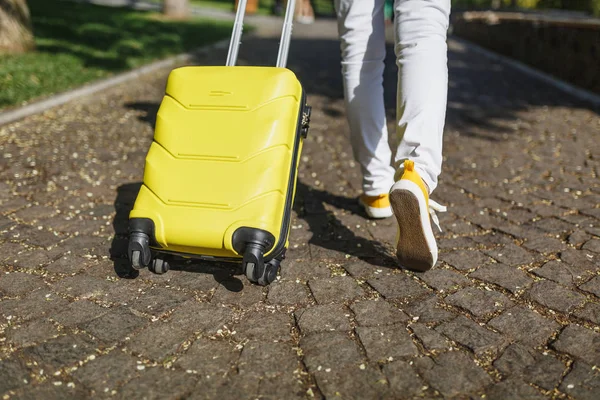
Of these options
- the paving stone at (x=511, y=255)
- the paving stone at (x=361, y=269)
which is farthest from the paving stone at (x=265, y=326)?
the paving stone at (x=511, y=255)

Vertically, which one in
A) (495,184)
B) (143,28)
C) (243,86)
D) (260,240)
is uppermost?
(243,86)

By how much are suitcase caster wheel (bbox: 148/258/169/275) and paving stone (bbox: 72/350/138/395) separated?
1.73 feet

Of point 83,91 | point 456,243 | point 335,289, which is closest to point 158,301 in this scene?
point 335,289

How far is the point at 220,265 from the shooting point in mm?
2592

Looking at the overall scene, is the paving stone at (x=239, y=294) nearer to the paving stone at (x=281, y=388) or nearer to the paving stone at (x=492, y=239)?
the paving stone at (x=281, y=388)

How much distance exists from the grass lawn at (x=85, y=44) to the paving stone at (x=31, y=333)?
3.48m

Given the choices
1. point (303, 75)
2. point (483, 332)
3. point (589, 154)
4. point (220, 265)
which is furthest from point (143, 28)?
point (483, 332)

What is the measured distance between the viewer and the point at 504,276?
2529 mm

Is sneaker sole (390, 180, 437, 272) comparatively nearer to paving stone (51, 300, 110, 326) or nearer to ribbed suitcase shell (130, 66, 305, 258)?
ribbed suitcase shell (130, 66, 305, 258)

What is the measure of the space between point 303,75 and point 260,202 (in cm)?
566

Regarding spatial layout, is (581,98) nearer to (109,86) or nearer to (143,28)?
(109,86)

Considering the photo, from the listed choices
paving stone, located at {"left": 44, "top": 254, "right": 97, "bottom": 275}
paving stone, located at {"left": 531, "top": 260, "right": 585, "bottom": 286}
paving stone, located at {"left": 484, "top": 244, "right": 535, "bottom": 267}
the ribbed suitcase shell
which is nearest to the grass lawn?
paving stone, located at {"left": 44, "top": 254, "right": 97, "bottom": 275}

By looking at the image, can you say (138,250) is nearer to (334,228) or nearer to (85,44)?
(334,228)

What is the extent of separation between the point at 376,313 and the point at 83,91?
440cm
